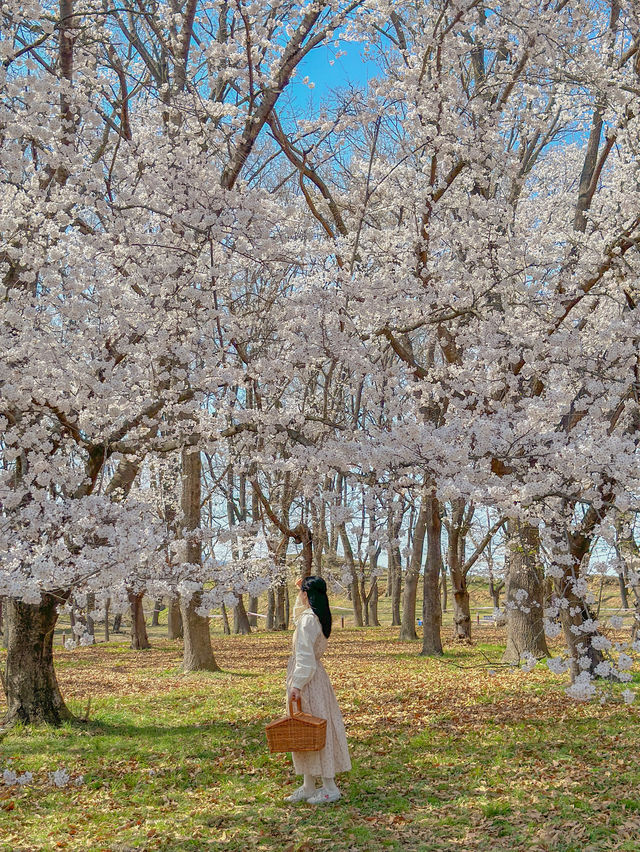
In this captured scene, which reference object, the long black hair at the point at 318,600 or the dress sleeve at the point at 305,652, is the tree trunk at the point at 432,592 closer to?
the long black hair at the point at 318,600

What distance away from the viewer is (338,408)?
8617mm

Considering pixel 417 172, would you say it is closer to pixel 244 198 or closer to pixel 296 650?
pixel 244 198

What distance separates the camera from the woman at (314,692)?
5.26 meters

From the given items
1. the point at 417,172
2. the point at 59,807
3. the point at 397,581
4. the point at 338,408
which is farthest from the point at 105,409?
the point at 397,581

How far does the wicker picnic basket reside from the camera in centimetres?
496

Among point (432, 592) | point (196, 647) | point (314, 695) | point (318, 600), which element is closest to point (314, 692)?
point (314, 695)

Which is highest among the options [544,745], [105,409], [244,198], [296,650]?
[244,198]

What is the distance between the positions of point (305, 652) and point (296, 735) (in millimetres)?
559

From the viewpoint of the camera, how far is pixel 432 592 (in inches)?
547

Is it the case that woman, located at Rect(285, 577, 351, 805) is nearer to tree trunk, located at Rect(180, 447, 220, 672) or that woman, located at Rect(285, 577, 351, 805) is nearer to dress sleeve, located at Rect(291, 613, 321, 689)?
dress sleeve, located at Rect(291, 613, 321, 689)

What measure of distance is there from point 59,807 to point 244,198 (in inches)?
200

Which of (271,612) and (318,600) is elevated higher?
(318,600)

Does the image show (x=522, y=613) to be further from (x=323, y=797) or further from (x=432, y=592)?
(x=323, y=797)

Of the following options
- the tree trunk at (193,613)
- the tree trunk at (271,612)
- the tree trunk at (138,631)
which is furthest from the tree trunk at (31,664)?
the tree trunk at (271,612)
